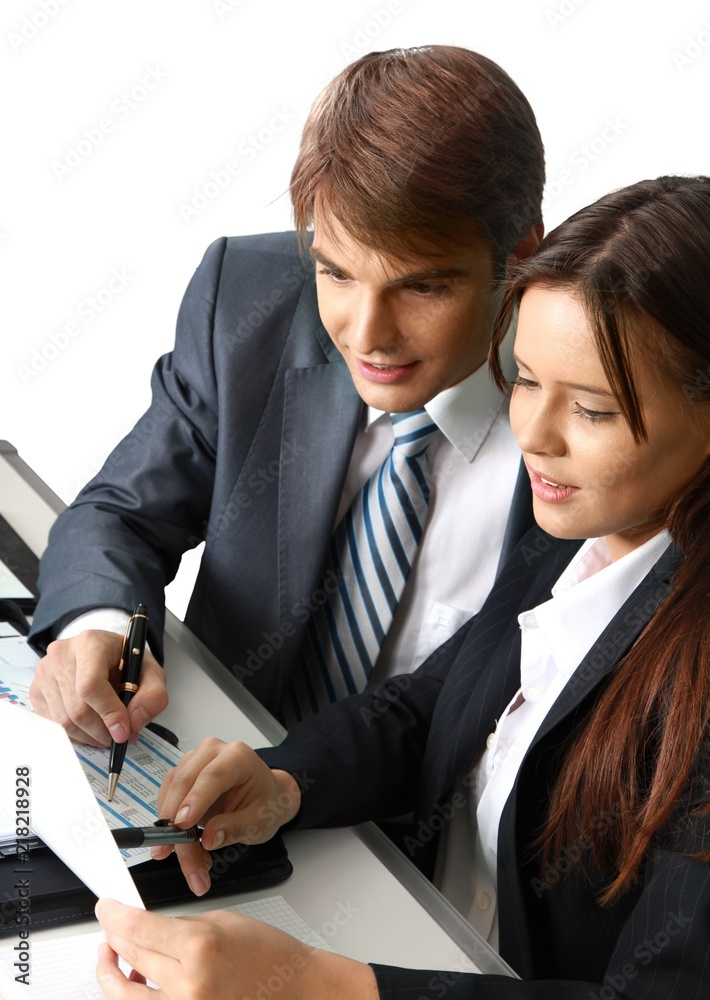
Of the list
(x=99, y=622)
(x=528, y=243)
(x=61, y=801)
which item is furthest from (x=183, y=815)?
(x=528, y=243)

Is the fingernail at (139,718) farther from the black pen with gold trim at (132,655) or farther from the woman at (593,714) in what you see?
the woman at (593,714)

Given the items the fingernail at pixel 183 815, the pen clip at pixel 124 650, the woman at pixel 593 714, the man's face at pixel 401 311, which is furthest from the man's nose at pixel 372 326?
the fingernail at pixel 183 815

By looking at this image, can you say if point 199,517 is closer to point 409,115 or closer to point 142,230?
point 409,115

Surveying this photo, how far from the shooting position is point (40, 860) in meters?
1.03

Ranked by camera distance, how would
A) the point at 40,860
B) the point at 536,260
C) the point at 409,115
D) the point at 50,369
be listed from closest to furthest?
the point at 40,860 < the point at 536,260 < the point at 409,115 < the point at 50,369

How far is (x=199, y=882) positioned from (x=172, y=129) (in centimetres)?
236

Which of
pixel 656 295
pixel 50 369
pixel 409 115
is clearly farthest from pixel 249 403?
pixel 50 369

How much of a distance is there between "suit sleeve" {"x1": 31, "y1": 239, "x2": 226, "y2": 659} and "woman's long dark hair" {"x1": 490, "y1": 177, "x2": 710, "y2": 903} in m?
0.67

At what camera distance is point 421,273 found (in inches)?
51.0

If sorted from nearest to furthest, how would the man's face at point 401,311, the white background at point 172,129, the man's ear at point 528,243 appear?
the man's face at point 401,311, the man's ear at point 528,243, the white background at point 172,129

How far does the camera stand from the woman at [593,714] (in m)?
0.94

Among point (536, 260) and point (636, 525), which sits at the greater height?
point (536, 260)

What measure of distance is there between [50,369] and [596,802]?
2561mm

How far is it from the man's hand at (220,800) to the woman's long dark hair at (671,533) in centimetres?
30
